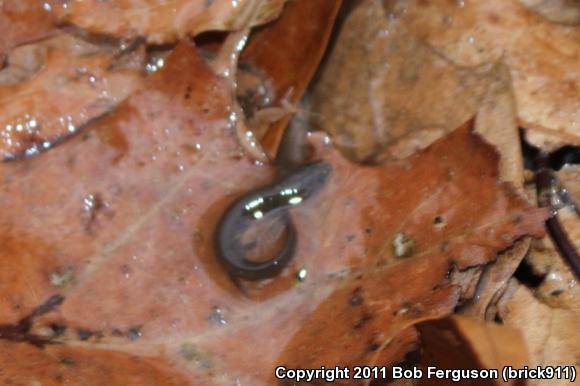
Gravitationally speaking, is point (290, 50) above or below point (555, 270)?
above

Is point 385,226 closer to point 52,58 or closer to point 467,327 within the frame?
point 467,327

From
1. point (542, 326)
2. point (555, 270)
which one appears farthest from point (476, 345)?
point (555, 270)

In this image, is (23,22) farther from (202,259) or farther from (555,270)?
(555,270)

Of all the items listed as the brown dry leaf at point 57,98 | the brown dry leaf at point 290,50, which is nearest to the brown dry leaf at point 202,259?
the brown dry leaf at point 57,98

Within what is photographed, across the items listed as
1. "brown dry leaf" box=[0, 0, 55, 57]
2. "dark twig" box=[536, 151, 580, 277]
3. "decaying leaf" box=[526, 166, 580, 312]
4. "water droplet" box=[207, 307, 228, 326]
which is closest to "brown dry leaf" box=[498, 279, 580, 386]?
"decaying leaf" box=[526, 166, 580, 312]

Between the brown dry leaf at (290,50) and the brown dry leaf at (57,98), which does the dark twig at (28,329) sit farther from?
the brown dry leaf at (290,50)

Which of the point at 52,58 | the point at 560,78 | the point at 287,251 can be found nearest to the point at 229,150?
the point at 287,251

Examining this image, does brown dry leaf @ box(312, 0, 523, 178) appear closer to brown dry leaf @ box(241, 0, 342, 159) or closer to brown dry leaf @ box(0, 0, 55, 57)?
brown dry leaf @ box(241, 0, 342, 159)
